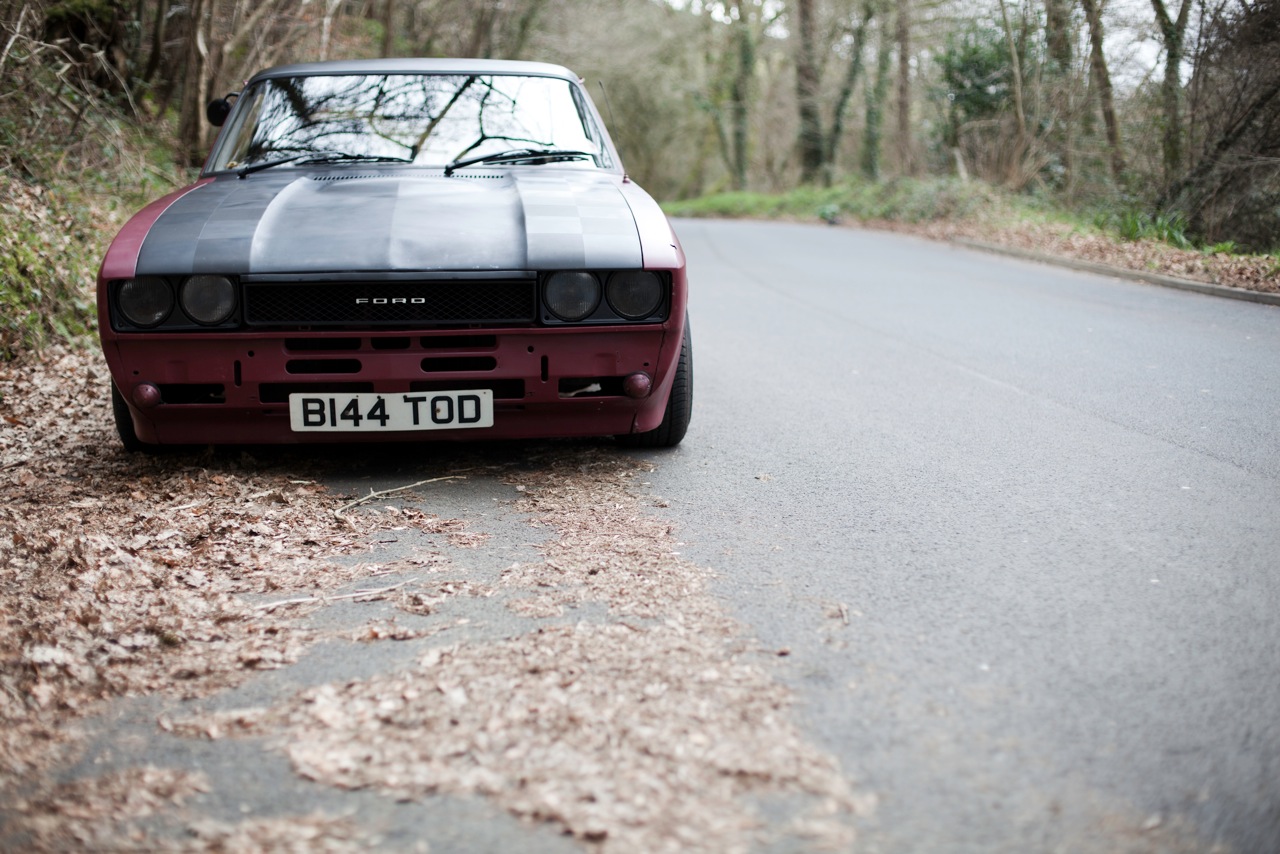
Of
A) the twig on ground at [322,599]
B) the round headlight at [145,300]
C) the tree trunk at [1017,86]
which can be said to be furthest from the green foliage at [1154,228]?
the twig on ground at [322,599]

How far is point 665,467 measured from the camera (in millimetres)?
4492

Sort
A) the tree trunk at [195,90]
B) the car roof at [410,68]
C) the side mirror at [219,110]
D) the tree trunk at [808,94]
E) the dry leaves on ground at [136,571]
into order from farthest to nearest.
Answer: the tree trunk at [808,94], the tree trunk at [195,90], the side mirror at [219,110], the car roof at [410,68], the dry leaves on ground at [136,571]

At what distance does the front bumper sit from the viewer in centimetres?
391

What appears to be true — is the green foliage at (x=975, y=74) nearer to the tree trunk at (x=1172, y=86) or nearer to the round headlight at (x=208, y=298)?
the tree trunk at (x=1172, y=86)

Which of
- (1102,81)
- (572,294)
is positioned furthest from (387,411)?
(1102,81)

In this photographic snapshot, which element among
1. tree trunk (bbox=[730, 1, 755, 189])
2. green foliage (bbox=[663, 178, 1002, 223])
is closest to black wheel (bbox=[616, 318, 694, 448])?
green foliage (bbox=[663, 178, 1002, 223])

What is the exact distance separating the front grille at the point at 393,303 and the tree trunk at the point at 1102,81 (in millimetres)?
14023

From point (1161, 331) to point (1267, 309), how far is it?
1.80 meters

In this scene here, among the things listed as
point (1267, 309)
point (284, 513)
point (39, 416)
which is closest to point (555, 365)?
point (284, 513)

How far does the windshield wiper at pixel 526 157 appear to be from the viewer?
4918mm

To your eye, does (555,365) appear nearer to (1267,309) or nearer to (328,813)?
(328,813)

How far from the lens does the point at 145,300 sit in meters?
3.87

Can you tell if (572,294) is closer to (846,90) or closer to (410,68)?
(410,68)

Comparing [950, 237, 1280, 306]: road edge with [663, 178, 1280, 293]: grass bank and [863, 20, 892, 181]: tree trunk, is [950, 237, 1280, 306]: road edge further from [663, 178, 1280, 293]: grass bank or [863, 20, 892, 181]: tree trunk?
[863, 20, 892, 181]: tree trunk
